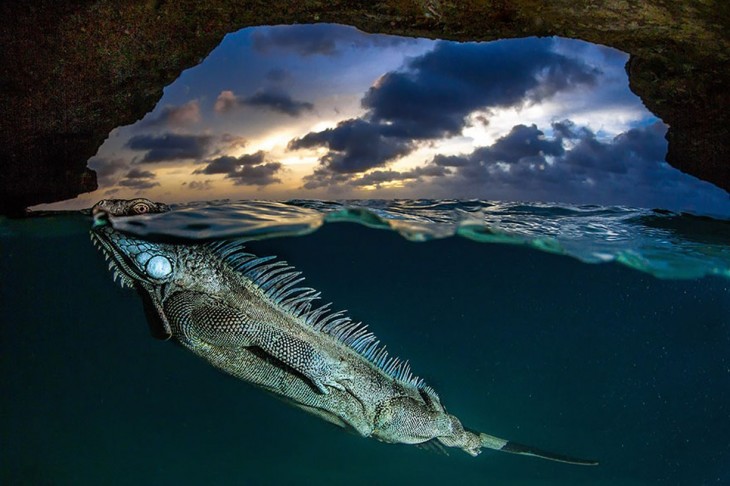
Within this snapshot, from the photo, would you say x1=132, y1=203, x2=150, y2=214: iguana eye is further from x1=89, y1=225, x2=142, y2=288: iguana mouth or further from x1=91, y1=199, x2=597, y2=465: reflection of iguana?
x1=89, y1=225, x2=142, y2=288: iguana mouth

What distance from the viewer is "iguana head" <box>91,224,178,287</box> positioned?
4480mm

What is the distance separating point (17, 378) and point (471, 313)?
2002 cm

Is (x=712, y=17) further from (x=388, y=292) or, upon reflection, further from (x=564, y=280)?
(x=388, y=292)

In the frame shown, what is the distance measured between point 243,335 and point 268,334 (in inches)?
10.1

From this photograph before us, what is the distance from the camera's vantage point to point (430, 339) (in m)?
16.3

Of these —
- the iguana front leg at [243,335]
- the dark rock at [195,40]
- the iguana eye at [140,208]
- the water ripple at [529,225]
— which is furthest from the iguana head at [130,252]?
the water ripple at [529,225]

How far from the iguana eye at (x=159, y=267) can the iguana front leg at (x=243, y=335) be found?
0.80 ft

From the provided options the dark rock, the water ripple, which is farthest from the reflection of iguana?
the water ripple

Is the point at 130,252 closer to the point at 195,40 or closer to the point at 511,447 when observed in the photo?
the point at 195,40

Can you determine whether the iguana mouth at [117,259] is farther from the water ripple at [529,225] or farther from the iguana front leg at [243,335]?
the water ripple at [529,225]

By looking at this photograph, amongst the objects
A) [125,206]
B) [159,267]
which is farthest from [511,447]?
[125,206]

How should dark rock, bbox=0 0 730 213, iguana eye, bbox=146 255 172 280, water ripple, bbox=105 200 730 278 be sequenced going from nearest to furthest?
iguana eye, bbox=146 255 172 280 < dark rock, bbox=0 0 730 213 < water ripple, bbox=105 200 730 278

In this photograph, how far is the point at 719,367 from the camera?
19656 millimetres

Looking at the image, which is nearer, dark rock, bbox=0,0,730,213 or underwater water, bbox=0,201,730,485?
dark rock, bbox=0,0,730,213
